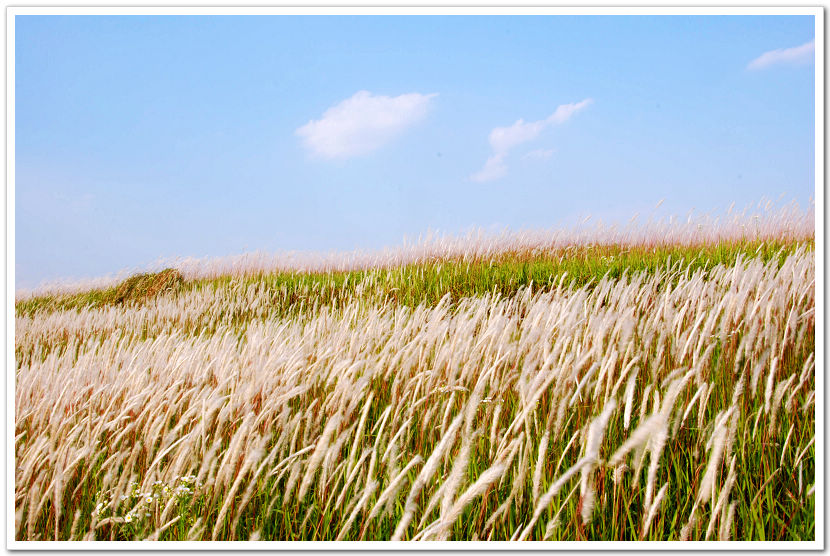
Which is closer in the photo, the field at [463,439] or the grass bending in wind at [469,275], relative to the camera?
the field at [463,439]

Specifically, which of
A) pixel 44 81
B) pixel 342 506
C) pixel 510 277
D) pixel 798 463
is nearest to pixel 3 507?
pixel 342 506

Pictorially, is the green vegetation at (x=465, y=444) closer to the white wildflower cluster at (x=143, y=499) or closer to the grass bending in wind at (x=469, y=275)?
the white wildflower cluster at (x=143, y=499)

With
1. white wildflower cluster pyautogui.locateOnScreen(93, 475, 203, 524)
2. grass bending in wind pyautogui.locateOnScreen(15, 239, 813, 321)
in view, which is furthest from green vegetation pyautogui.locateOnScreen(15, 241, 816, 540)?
grass bending in wind pyautogui.locateOnScreen(15, 239, 813, 321)

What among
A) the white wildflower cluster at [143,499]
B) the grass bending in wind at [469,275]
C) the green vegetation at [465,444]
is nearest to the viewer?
the green vegetation at [465,444]

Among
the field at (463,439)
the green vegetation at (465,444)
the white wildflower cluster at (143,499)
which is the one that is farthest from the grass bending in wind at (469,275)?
the white wildflower cluster at (143,499)

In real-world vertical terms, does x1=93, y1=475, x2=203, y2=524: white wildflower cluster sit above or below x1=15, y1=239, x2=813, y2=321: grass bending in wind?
below

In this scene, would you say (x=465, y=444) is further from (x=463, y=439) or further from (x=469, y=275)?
(x=469, y=275)

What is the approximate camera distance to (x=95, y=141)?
2590 mm

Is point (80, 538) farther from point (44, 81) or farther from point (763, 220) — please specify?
point (763, 220)

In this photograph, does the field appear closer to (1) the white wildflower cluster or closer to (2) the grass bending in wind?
(1) the white wildflower cluster

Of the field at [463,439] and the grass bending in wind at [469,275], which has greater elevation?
the grass bending in wind at [469,275]

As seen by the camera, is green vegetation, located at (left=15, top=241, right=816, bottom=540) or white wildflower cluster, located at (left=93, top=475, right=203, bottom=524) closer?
green vegetation, located at (left=15, top=241, right=816, bottom=540)

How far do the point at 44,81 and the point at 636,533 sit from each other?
3.03m

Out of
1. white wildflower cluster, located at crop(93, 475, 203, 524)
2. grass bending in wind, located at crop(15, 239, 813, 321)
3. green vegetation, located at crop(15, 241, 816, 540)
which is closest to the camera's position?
green vegetation, located at crop(15, 241, 816, 540)
